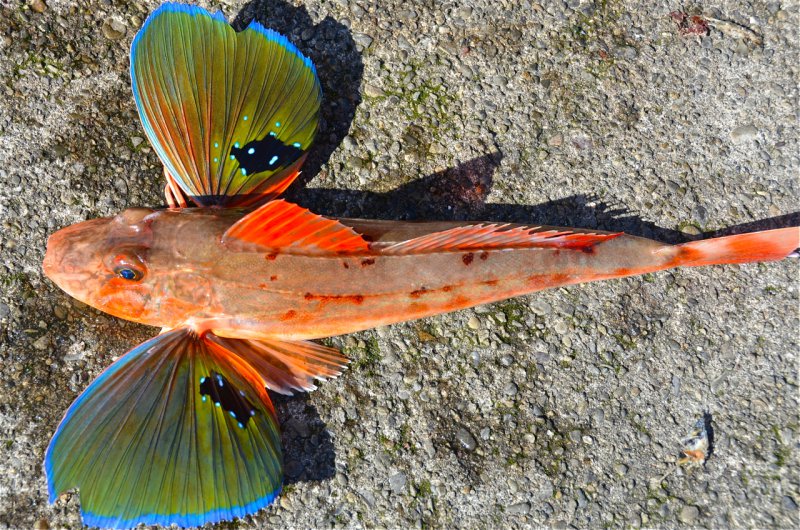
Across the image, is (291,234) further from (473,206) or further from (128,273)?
(473,206)

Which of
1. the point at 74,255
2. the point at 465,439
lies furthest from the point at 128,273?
the point at 465,439

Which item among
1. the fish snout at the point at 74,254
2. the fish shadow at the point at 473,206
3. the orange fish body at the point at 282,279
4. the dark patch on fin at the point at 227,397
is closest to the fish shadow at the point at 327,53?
the fish shadow at the point at 473,206

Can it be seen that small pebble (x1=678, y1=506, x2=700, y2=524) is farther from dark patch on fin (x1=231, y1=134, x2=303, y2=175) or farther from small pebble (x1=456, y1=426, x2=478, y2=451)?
dark patch on fin (x1=231, y1=134, x2=303, y2=175)

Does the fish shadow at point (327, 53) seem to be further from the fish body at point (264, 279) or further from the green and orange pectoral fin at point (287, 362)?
the green and orange pectoral fin at point (287, 362)

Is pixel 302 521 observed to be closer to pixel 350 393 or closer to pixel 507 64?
pixel 350 393

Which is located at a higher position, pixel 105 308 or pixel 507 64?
pixel 507 64

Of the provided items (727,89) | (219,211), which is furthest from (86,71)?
(727,89)
